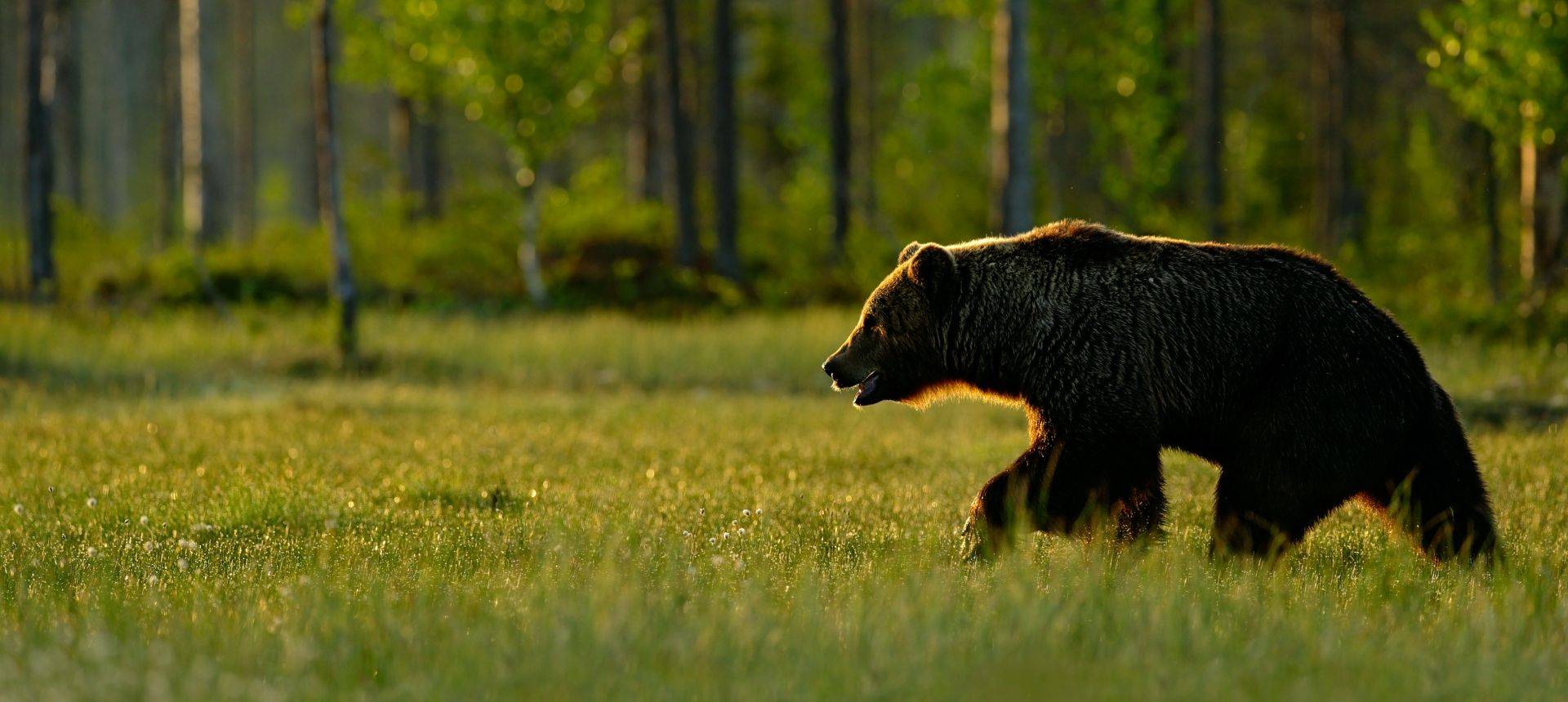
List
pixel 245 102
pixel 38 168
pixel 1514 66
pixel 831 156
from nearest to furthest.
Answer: pixel 1514 66, pixel 38 168, pixel 831 156, pixel 245 102

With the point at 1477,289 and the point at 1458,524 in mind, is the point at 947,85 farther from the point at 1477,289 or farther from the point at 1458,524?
the point at 1458,524

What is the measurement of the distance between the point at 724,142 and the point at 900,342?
65.5 ft

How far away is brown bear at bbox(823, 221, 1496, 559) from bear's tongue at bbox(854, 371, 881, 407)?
0.46 m

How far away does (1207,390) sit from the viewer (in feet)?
21.5

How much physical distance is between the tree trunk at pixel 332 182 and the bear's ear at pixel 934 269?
39.8 ft

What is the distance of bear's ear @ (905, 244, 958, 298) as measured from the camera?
6.89 metres

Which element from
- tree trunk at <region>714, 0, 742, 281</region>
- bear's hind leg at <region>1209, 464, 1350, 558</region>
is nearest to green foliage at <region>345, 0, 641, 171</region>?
tree trunk at <region>714, 0, 742, 281</region>

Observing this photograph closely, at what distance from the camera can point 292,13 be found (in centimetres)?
2525

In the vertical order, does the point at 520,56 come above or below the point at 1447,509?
above

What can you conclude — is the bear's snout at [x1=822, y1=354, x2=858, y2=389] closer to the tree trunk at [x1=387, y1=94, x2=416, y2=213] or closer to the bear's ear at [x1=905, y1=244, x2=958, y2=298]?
the bear's ear at [x1=905, y1=244, x2=958, y2=298]

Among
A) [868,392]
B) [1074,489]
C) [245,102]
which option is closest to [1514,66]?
[868,392]

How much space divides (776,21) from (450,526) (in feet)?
95.5

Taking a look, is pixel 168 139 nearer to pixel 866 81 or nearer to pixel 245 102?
pixel 245 102

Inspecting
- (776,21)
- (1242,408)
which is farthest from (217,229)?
(1242,408)
